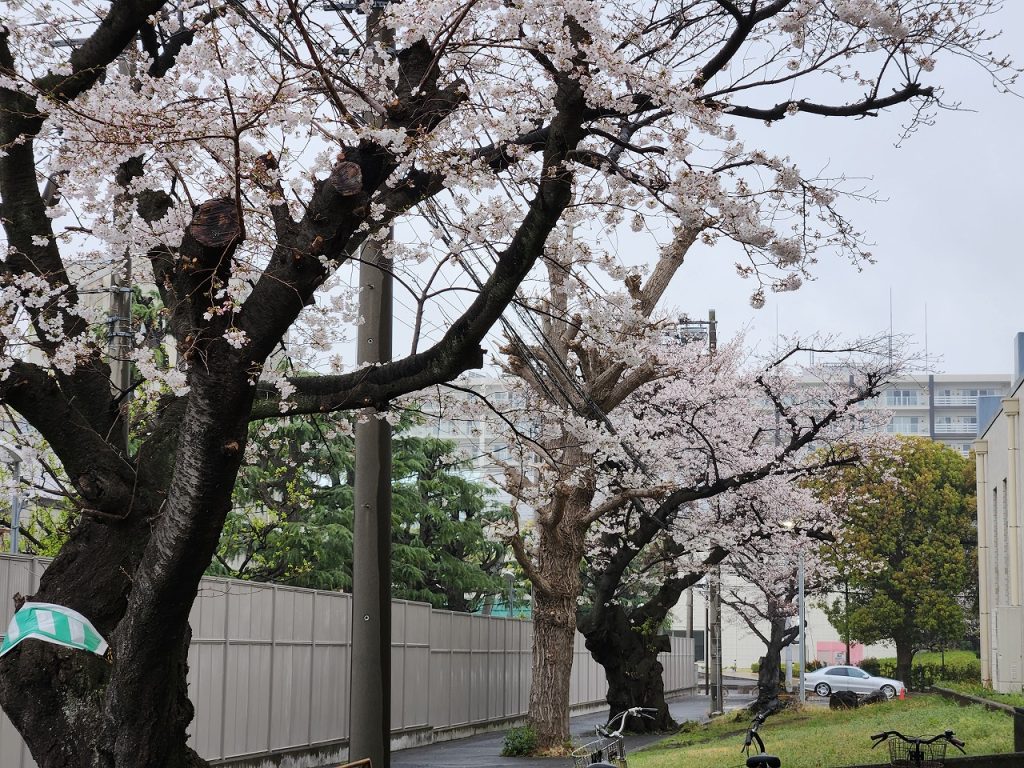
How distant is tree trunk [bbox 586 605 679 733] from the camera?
2562cm

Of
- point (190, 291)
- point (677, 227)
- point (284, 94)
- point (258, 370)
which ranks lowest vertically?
point (258, 370)

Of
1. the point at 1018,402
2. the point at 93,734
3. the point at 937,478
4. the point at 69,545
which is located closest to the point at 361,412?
the point at 69,545

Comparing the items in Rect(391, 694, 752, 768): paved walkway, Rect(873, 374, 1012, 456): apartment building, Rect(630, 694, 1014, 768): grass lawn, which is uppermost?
Rect(873, 374, 1012, 456): apartment building

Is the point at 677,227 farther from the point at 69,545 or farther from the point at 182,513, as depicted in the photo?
the point at 69,545

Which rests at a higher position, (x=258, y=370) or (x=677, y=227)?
(x=677, y=227)

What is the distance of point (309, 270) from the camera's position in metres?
5.82

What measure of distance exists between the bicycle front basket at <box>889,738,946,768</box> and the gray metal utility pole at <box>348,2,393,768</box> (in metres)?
4.45

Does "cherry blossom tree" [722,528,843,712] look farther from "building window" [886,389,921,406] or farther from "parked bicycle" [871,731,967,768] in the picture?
"building window" [886,389,921,406]

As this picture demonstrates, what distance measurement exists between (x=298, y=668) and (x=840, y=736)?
26.3 ft

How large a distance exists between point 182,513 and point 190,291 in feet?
3.65

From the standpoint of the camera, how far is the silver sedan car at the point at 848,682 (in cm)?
4338

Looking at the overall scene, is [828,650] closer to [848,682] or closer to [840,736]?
[848,682]

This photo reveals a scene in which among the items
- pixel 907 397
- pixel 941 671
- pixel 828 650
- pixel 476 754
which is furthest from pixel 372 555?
pixel 907 397

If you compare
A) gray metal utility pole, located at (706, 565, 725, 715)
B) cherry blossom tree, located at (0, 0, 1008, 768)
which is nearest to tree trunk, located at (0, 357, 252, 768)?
cherry blossom tree, located at (0, 0, 1008, 768)
